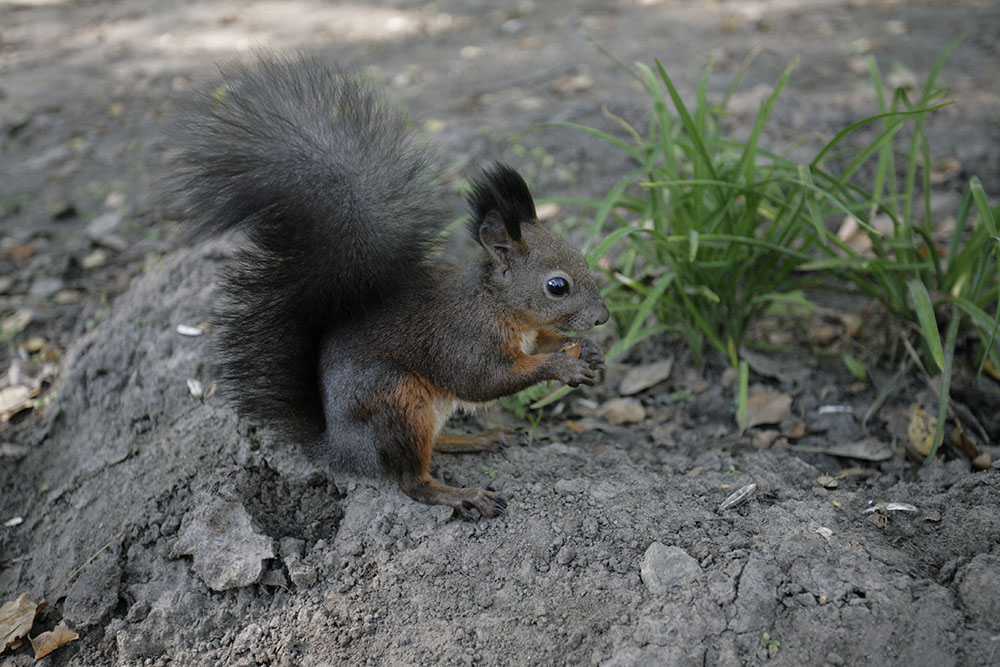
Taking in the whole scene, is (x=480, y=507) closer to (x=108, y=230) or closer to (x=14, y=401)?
(x=14, y=401)

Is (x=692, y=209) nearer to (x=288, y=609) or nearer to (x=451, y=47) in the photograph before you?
(x=288, y=609)

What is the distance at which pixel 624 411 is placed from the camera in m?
2.42

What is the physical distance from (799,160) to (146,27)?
5.15 metres

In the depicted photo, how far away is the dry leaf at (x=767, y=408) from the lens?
2303 mm

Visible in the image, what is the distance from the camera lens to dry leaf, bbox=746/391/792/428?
2.30m

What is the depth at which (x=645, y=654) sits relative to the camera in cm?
146

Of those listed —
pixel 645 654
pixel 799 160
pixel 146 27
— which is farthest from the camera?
pixel 146 27

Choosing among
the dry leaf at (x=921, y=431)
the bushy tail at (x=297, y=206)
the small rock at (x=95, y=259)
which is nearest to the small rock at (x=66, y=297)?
the small rock at (x=95, y=259)

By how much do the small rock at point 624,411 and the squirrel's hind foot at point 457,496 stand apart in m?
0.63

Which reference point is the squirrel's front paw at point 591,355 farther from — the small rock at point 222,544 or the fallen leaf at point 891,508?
the small rock at point 222,544

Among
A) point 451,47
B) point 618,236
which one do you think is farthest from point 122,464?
point 451,47

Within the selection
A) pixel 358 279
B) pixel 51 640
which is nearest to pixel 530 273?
pixel 358 279

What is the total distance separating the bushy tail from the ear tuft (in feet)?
0.30

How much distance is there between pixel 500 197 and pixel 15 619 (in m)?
1.44
